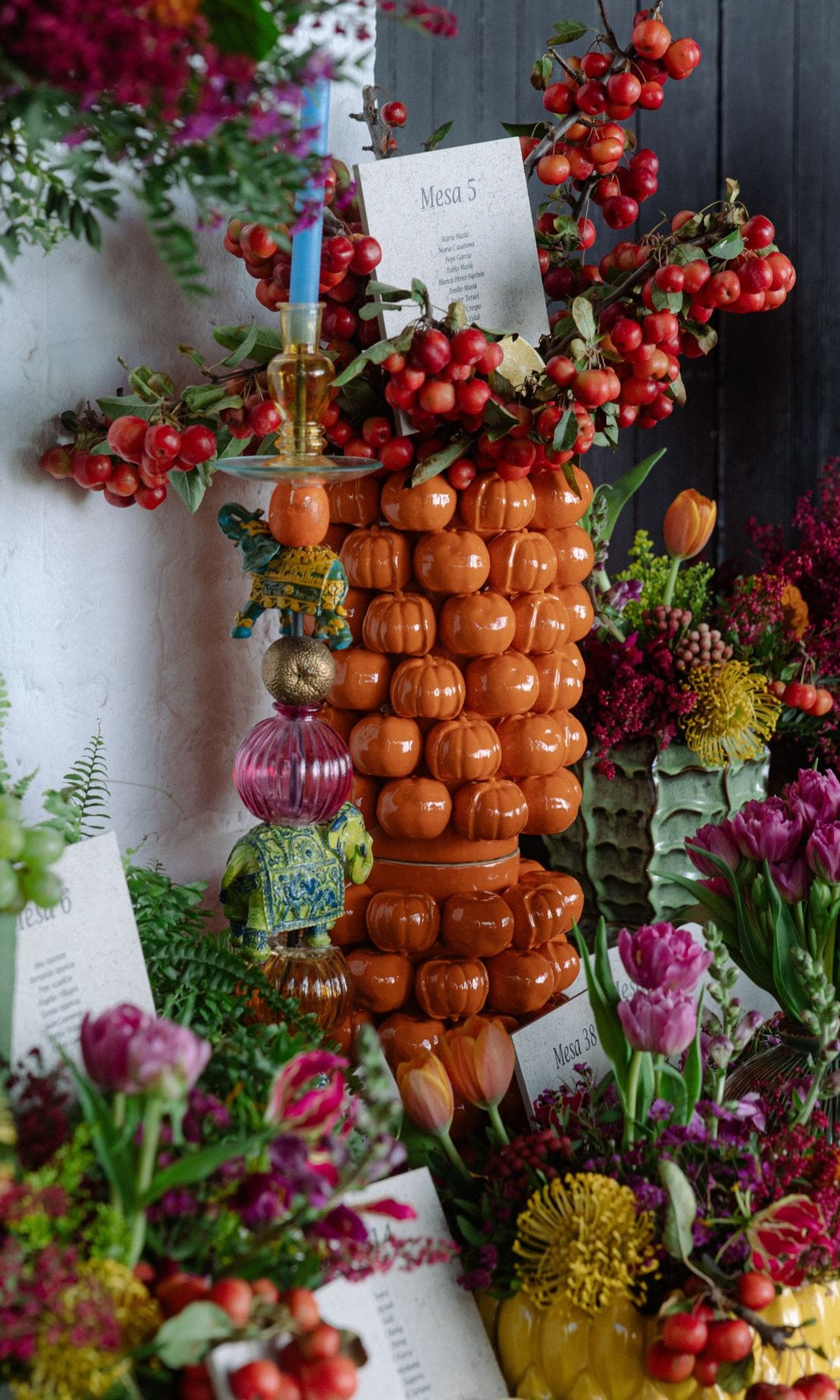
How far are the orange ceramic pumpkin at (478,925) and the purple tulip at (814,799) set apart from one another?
0.23 meters

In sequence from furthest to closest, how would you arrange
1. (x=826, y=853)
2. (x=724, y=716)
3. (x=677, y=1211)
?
1. (x=724, y=716)
2. (x=826, y=853)
3. (x=677, y=1211)

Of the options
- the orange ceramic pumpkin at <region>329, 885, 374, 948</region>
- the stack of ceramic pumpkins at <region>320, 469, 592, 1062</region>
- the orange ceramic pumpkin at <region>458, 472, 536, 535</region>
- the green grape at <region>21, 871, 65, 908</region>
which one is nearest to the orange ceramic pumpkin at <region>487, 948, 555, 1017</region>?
the stack of ceramic pumpkins at <region>320, 469, 592, 1062</region>

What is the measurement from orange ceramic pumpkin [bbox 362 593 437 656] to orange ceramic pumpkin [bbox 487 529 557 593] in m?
0.06

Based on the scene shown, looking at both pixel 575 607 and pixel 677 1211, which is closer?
pixel 677 1211

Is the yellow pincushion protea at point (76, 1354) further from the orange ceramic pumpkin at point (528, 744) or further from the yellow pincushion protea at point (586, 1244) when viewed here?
the orange ceramic pumpkin at point (528, 744)

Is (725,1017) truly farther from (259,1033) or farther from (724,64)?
(724,64)

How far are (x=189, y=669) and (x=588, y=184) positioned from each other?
19.1 inches

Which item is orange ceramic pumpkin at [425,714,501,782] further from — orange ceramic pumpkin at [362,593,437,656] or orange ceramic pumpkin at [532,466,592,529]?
orange ceramic pumpkin at [532,466,592,529]

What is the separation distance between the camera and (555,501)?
3.30ft

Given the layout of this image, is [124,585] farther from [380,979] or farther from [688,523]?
[688,523]

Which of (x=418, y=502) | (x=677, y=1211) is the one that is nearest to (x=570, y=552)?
(x=418, y=502)

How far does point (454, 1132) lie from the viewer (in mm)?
947

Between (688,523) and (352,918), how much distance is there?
0.60 metres

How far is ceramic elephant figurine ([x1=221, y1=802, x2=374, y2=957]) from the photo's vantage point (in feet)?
2.91
